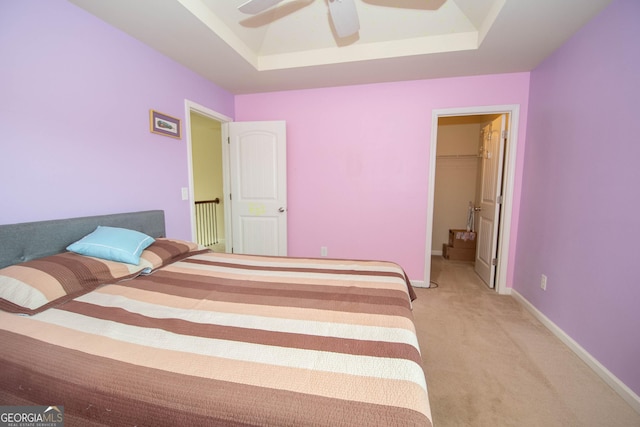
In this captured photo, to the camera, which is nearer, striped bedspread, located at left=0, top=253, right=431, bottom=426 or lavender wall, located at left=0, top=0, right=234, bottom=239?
striped bedspread, located at left=0, top=253, right=431, bottom=426

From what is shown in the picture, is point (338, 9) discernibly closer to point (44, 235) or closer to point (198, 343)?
point (198, 343)

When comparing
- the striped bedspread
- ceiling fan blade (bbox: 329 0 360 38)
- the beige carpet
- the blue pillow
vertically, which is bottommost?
the beige carpet

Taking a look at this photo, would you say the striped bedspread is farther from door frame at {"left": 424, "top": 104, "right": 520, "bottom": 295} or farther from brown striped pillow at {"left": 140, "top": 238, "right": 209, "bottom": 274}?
door frame at {"left": 424, "top": 104, "right": 520, "bottom": 295}

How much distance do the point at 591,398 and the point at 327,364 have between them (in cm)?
181

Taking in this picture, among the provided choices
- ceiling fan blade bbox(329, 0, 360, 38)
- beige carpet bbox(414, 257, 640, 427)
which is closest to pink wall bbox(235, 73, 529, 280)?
beige carpet bbox(414, 257, 640, 427)

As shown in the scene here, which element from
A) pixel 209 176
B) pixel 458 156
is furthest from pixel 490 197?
pixel 209 176

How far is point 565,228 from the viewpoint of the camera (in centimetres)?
207

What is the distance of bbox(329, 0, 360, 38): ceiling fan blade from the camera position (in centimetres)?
158

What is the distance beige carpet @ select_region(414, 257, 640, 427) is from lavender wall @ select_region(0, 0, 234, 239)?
8.54ft

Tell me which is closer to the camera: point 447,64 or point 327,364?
point 327,364

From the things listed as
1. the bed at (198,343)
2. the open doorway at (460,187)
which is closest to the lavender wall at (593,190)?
the open doorway at (460,187)

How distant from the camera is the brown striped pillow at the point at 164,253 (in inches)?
65.9

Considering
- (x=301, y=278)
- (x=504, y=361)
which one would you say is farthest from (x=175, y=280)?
(x=504, y=361)

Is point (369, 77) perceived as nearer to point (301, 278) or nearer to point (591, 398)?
point (301, 278)
